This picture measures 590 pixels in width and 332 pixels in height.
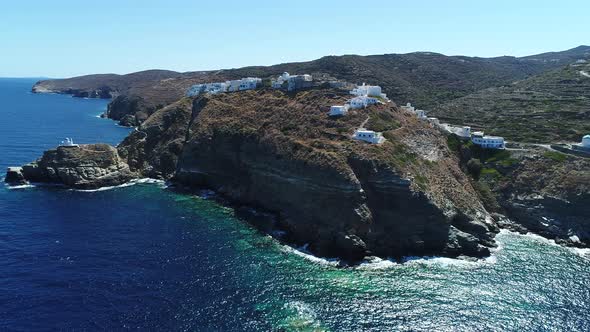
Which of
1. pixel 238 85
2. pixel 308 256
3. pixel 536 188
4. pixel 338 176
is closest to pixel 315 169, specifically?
pixel 338 176

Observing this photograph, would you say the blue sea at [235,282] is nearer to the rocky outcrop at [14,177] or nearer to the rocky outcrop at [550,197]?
the rocky outcrop at [550,197]

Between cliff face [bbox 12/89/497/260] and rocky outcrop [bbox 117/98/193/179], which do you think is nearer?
cliff face [bbox 12/89/497/260]

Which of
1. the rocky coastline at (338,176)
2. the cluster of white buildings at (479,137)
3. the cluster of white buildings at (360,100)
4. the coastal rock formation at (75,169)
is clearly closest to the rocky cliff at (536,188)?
the rocky coastline at (338,176)

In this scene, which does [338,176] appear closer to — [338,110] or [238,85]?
[338,110]

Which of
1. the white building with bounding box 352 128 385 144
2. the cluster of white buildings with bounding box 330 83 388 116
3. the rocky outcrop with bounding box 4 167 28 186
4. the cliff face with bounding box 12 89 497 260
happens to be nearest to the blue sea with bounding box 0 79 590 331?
the cliff face with bounding box 12 89 497 260

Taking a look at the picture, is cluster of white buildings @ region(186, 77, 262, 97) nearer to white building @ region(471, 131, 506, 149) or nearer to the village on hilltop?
the village on hilltop

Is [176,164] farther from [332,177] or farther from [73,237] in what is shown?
[332,177]
